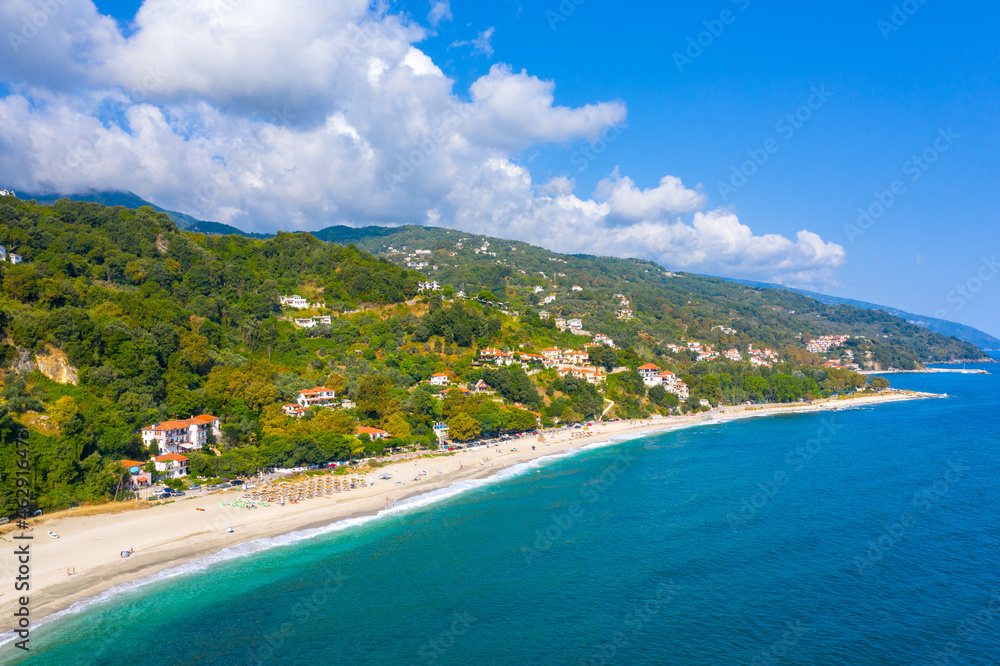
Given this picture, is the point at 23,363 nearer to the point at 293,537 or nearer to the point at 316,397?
the point at 316,397

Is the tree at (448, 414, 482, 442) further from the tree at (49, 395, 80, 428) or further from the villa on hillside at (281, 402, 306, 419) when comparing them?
the tree at (49, 395, 80, 428)

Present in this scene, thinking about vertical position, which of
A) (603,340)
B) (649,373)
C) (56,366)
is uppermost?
(603,340)

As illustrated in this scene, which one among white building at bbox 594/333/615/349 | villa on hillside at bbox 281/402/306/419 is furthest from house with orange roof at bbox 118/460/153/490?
white building at bbox 594/333/615/349

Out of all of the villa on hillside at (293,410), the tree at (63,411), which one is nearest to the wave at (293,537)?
the tree at (63,411)

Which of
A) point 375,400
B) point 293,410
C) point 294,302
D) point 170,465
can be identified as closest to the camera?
point 170,465

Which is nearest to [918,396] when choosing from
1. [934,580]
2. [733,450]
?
[733,450]

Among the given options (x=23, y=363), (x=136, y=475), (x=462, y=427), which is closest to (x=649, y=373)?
(x=462, y=427)
